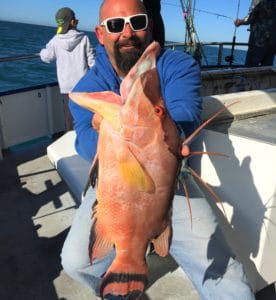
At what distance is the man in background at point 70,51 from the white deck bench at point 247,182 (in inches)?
105

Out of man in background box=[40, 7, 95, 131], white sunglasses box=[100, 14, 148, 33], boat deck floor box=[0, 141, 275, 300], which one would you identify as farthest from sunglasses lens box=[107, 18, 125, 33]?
man in background box=[40, 7, 95, 131]

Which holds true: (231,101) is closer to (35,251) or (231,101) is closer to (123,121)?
(123,121)

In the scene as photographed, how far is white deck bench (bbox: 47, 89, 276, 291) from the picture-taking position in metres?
2.13

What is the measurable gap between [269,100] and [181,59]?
95cm

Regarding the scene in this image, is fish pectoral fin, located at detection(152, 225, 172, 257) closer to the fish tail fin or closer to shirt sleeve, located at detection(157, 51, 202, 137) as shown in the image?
the fish tail fin

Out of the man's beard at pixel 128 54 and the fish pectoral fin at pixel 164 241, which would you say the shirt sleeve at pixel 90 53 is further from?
the fish pectoral fin at pixel 164 241

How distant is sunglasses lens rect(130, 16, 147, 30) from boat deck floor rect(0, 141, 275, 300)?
1.70 m

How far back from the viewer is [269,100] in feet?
9.83

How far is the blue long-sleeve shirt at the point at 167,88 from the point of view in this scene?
6.82 feet

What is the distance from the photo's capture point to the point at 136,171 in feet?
4.02

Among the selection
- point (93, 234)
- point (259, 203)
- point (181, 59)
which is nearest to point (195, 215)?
point (259, 203)

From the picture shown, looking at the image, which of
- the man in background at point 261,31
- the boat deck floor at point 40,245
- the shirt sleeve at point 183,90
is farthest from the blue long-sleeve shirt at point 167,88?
the man in background at point 261,31

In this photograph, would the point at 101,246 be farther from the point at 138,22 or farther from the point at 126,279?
the point at 138,22

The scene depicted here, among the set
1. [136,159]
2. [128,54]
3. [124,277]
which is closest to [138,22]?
[128,54]
